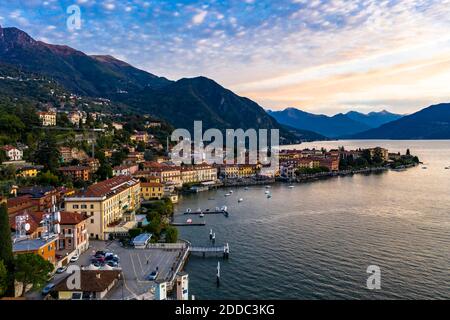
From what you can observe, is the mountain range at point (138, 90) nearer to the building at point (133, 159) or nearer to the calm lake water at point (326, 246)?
the building at point (133, 159)

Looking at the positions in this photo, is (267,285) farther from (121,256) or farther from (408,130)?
(408,130)

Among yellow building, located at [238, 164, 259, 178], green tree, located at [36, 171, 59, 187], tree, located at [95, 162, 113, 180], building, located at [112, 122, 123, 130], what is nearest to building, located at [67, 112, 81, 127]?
building, located at [112, 122, 123, 130]

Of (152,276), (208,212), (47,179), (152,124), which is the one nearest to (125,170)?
(47,179)

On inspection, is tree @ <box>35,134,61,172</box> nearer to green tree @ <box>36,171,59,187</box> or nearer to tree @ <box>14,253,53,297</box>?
green tree @ <box>36,171,59,187</box>

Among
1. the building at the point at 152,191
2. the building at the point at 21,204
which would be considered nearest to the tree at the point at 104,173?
the building at the point at 152,191

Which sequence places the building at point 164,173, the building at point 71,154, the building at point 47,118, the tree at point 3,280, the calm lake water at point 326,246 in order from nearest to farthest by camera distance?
the tree at point 3,280, the calm lake water at point 326,246, the building at point 71,154, the building at point 164,173, the building at point 47,118
